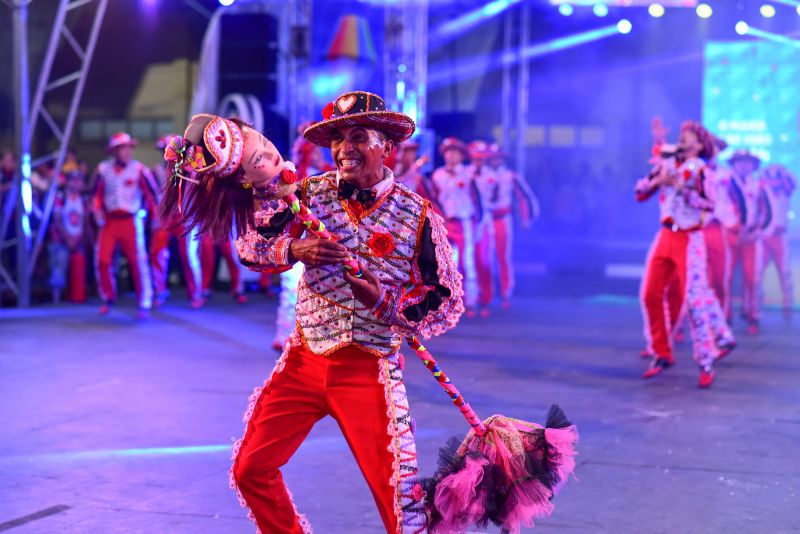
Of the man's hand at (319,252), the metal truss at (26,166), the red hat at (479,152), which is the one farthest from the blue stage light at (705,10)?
the man's hand at (319,252)

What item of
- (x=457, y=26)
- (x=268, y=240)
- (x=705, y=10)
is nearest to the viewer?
(x=268, y=240)

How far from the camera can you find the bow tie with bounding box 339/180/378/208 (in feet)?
12.4

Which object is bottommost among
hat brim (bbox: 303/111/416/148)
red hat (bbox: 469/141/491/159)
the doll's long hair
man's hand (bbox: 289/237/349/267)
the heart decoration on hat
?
man's hand (bbox: 289/237/349/267)

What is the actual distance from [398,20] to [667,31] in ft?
33.6

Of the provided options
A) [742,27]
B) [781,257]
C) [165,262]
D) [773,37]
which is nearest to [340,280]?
[165,262]

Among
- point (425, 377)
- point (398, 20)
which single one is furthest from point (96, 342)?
point (398, 20)

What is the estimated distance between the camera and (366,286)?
355 centimetres

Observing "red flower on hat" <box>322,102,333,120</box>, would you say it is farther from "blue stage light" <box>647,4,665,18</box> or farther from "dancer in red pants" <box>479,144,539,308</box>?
"blue stage light" <box>647,4,665,18</box>

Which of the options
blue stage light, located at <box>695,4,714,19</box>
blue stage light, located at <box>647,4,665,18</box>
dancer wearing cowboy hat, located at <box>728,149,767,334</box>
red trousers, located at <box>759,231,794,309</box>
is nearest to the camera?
dancer wearing cowboy hat, located at <box>728,149,767,334</box>

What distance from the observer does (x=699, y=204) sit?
8.54m

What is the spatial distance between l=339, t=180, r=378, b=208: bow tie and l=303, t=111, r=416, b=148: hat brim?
7.1 inches

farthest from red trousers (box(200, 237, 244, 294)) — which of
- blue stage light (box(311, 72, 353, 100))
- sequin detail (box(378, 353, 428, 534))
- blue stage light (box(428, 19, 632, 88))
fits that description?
sequin detail (box(378, 353, 428, 534))

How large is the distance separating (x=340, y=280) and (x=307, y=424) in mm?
491

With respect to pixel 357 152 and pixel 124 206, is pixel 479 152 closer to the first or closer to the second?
pixel 124 206
